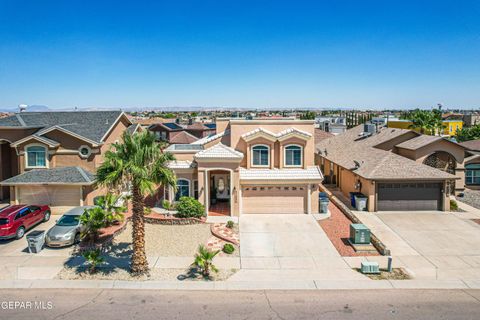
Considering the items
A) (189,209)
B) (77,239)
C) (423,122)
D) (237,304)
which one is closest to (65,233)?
(77,239)

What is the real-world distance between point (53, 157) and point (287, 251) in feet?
61.1

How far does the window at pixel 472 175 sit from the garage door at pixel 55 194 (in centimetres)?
3316

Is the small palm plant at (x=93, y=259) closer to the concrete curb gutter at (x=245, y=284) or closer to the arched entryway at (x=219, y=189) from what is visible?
the concrete curb gutter at (x=245, y=284)

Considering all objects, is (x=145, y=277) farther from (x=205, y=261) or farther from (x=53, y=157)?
(x=53, y=157)

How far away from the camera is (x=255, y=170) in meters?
24.9

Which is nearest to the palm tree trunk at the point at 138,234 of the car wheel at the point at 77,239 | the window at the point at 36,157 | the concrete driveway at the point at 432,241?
the car wheel at the point at 77,239

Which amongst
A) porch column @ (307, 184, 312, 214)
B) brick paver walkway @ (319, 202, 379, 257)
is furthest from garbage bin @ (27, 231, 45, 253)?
porch column @ (307, 184, 312, 214)

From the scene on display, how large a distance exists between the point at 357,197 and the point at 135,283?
1697 centimetres

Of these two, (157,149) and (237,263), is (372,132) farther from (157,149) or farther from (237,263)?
(157,149)

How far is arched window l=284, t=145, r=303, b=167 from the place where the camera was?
2514 cm

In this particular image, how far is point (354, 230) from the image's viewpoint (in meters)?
18.3

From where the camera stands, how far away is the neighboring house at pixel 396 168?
24.6 metres

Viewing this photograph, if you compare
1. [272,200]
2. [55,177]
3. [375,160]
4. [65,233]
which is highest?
[375,160]

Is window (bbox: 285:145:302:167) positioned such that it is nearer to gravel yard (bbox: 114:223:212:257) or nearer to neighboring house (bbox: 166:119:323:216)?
neighboring house (bbox: 166:119:323:216)
